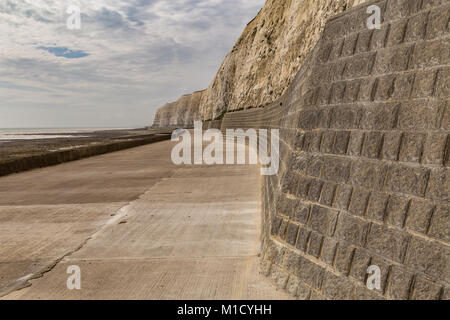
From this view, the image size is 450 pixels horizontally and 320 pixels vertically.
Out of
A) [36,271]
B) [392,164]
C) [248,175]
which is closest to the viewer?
[392,164]

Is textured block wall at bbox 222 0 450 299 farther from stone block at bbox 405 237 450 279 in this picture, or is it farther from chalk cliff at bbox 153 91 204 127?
chalk cliff at bbox 153 91 204 127

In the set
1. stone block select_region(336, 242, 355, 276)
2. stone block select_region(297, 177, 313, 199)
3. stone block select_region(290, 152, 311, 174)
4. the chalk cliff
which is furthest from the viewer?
the chalk cliff

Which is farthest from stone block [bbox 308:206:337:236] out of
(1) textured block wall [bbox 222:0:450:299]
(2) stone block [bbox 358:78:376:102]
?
(2) stone block [bbox 358:78:376:102]

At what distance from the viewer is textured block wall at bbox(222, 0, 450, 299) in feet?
8.38

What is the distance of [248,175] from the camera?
36.7 feet

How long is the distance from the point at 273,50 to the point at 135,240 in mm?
28592

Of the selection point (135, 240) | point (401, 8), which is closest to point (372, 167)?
point (401, 8)

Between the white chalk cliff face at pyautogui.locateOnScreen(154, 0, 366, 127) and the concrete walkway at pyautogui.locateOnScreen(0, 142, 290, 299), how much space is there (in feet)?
18.9

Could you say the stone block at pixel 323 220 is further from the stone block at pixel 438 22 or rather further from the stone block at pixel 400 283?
the stone block at pixel 438 22

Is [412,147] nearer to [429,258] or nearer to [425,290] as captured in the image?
[429,258]
